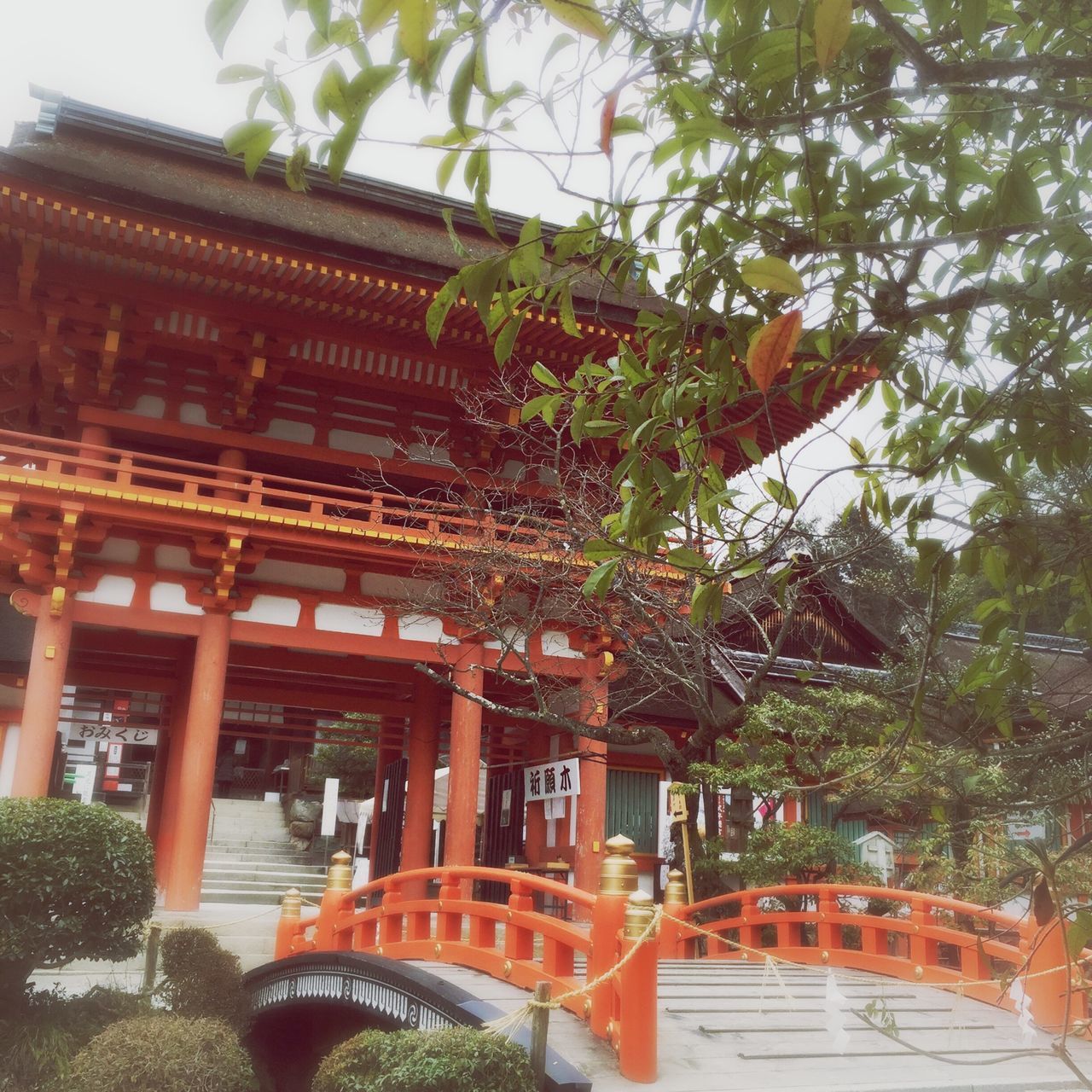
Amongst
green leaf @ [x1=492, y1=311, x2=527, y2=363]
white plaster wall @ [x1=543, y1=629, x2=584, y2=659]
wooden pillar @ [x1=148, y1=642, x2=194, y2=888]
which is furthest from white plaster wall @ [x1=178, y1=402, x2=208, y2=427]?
green leaf @ [x1=492, y1=311, x2=527, y2=363]

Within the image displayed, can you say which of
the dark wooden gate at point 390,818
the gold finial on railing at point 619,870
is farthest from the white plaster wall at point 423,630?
the gold finial on railing at point 619,870

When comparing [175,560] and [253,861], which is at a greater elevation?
[175,560]

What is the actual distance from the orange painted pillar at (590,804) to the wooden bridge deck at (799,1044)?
3.77 metres

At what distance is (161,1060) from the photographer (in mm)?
6086

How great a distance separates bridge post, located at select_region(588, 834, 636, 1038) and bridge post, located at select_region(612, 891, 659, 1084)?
11 centimetres

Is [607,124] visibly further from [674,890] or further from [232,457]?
[232,457]

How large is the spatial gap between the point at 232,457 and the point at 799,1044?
829 centimetres

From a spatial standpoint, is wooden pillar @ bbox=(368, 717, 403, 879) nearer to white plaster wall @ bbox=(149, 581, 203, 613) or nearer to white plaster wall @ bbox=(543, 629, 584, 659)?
white plaster wall @ bbox=(543, 629, 584, 659)

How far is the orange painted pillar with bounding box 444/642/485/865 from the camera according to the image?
1088cm

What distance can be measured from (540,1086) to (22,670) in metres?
10.0

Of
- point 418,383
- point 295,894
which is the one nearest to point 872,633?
point 418,383

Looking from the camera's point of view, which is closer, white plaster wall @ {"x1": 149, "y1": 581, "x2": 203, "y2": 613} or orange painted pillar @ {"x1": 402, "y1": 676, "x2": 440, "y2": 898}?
white plaster wall @ {"x1": 149, "y1": 581, "x2": 203, "y2": 613}

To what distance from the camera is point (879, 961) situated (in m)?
8.05

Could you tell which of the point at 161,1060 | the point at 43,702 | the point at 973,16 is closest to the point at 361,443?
the point at 43,702
